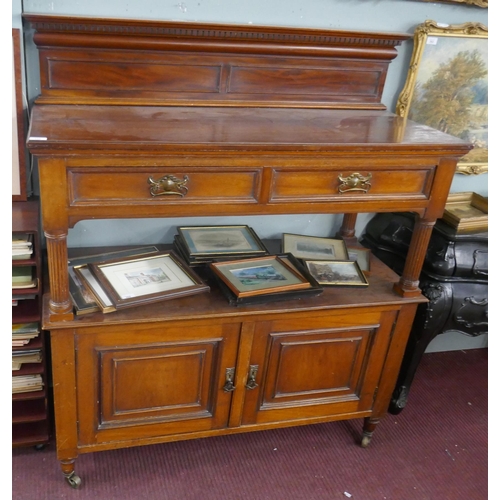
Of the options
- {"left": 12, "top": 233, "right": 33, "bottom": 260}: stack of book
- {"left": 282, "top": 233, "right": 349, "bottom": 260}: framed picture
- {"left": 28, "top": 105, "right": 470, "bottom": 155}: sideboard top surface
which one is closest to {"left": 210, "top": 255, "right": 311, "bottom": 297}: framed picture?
{"left": 282, "top": 233, "right": 349, "bottom": 260}: framed picture

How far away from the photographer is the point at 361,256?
232cm

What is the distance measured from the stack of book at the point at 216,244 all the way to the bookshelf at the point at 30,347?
50cm

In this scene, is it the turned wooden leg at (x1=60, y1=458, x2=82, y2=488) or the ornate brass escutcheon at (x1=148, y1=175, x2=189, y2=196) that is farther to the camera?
the turned wooden leg at (x1=60, y1=458, x2=82, y2=488)

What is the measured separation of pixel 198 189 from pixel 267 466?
3.82 ft

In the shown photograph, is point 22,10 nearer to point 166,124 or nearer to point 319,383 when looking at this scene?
point 166,124

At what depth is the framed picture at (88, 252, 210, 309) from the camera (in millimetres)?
1834

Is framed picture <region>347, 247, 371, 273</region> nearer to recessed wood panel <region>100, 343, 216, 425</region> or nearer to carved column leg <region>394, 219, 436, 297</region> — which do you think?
carved column leg <region>394, 219, 436, 297</region>

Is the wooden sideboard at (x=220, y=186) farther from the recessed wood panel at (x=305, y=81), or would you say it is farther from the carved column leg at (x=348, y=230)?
the carved column leg at (x=348, y=230)

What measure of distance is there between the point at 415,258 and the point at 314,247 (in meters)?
0.42

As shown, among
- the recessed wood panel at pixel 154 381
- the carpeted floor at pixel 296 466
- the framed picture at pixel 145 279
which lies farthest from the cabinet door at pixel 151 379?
the carpeted floor at pixel 296 466

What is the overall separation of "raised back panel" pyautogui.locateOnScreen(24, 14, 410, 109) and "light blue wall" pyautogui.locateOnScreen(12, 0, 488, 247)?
0.21 feet

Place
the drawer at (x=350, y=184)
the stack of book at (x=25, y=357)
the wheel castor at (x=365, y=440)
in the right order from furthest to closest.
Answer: the wheel castor at (x=365, y=440) < the stack of book at (x=25, y=357) < the drawer at (x=350, y=184)

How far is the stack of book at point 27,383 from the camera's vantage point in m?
2.01

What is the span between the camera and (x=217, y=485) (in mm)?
2094
